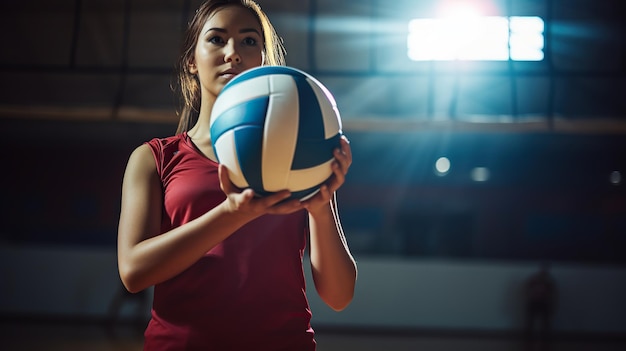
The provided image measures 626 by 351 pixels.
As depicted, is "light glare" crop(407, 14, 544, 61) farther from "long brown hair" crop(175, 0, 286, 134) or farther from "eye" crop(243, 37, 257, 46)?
"eye" crop(243, 37, 257, 46)

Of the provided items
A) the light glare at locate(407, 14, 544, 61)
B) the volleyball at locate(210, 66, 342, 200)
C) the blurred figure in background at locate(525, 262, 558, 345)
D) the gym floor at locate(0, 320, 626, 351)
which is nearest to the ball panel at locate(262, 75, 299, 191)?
the volleyball at locate(210, 66, 342, 200)

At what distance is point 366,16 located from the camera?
7.21m

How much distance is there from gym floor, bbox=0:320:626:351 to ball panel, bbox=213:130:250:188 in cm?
513

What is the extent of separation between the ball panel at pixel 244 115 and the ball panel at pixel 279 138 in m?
0.01

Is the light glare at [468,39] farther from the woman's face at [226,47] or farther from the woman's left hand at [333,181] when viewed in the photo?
the woman's left hand at [333,181]

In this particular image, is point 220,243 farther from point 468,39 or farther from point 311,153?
point 468,39

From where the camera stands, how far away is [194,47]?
1.22 m

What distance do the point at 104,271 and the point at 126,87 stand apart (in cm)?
240

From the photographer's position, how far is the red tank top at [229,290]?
100 centimetres

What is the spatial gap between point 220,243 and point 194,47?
405mm

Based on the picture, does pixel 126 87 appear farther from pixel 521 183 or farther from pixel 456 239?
pixel 521 183

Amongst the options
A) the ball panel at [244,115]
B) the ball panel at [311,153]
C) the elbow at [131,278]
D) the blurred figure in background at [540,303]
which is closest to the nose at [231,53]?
the ball panel at [244,115]

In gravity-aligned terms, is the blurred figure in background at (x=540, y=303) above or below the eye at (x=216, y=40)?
below

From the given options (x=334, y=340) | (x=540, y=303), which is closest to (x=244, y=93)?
(x=334, y=340)
